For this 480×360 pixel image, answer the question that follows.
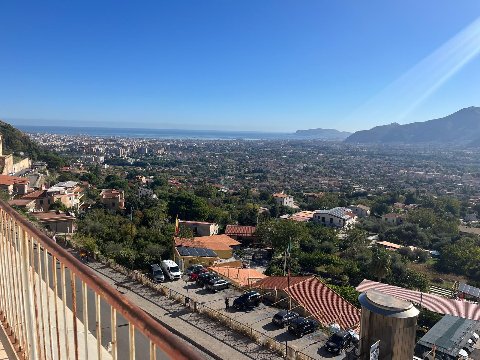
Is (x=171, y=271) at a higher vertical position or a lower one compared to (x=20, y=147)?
lower

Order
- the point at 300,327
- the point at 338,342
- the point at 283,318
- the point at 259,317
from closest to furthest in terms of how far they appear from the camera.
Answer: the point at 338,342 → the point at 300,327 → the point at 283,318 → the point at 259,317

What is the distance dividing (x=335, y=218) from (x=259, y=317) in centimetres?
2652

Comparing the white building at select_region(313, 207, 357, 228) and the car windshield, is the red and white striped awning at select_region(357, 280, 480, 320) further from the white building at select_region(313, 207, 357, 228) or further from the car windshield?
the white building at select_region(313, 207, 357, 228)

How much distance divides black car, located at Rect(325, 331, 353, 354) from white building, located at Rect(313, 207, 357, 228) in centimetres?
2675

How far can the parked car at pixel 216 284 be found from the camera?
1207cm

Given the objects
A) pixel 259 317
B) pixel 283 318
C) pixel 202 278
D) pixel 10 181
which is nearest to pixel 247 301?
pixel 259 317

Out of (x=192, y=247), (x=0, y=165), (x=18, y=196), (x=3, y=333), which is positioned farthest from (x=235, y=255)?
(x=0, y=165)

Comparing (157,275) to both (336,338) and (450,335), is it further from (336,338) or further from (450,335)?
(450,335)

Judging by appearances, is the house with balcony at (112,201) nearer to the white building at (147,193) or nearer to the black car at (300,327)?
the white building at (147,193)

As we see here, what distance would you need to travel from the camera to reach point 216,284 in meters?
12.1

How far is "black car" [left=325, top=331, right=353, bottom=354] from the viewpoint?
29.0ft

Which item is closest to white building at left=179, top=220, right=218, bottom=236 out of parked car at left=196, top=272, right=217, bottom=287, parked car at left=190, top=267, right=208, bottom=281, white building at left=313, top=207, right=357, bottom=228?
parked car at left=190, top=267, right=208, bottom=281

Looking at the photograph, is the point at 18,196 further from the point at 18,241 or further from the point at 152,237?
the point at 18,241

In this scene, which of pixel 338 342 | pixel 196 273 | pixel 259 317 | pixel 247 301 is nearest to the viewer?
pixel 338 342
